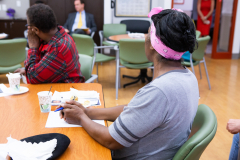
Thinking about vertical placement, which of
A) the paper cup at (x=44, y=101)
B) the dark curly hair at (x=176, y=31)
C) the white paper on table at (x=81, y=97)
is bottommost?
the white paper on table at (x=81, y=97)

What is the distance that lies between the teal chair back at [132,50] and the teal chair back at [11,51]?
1388mm

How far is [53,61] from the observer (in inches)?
67.6

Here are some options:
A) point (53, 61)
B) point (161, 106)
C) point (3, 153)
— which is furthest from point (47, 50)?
point (161, 106)

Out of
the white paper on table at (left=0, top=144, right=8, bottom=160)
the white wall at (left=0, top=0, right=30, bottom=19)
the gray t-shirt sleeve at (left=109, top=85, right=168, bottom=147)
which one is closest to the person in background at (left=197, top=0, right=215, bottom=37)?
the white wall at (left=0, top=0, right=30, bottom=19)

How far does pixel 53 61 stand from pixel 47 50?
0.09m

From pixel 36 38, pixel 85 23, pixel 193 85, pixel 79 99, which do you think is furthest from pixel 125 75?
pixel 193 85

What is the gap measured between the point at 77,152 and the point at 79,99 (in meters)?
0.53

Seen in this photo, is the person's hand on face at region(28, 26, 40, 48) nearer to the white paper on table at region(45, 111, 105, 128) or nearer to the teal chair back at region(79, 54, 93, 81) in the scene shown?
the teal chair back at region(79, 54, 93, 81)

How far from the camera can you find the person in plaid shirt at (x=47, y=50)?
1707 millimetres

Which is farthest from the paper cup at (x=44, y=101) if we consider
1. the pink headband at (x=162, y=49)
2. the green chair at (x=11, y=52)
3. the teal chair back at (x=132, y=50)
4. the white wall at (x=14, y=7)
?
the white wall at (x=14, y=7)

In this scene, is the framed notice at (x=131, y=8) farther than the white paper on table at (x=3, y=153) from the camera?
Yes

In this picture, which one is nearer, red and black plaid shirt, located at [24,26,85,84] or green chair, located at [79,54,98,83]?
red and black plaid shirt, located at [24,26,85,84]

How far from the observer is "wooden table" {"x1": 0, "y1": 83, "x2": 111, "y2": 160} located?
3.00 ft

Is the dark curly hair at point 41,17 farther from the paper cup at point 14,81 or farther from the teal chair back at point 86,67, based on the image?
the teal chair back at point 86,67
